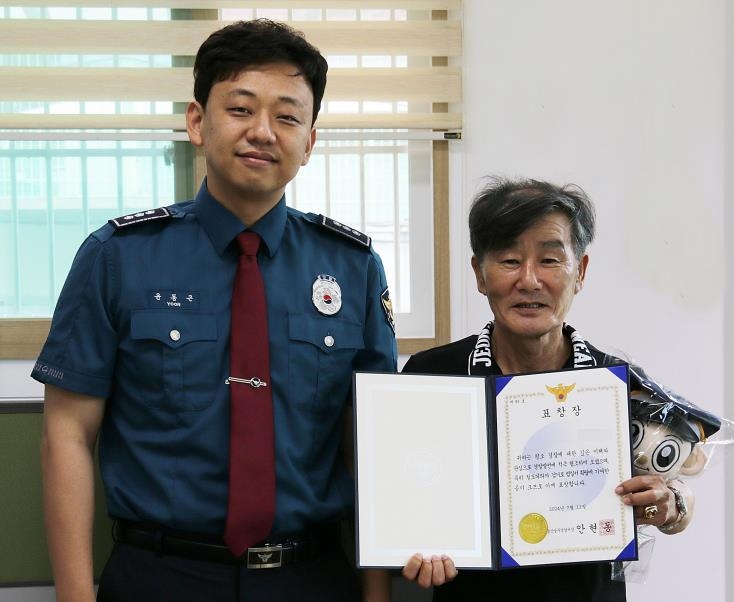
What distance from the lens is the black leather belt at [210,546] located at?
1.28 metres

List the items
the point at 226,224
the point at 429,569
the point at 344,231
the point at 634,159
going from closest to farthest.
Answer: the point at 429,569 → the point at 226,224 → the point at 344,231 → the point at 634,159

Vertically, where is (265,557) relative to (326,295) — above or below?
below

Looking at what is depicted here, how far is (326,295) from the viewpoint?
1396 millimetres

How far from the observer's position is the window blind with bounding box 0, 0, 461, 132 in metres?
Answer: 1.97

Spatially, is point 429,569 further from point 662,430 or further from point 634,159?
point 634,159

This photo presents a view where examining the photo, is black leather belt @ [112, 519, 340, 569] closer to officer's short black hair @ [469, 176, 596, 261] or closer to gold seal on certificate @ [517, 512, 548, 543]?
gold seal on certificate @ [517, 512, 548, 543]

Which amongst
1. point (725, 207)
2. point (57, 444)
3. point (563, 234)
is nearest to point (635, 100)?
point (725, 207)

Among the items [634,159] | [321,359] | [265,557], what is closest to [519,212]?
[321,359]

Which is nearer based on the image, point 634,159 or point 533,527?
point 533,527

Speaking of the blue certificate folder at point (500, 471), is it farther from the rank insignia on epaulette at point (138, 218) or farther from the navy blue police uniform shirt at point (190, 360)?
the rank insignia on epaulette at point (138, 218)

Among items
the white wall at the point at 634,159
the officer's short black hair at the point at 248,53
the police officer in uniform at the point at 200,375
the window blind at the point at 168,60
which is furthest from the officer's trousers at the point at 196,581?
the window blind at the point at 168,60

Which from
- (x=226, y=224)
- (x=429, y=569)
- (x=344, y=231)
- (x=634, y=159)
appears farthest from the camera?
(x=634, y=159)

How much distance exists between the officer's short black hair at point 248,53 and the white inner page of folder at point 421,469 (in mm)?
504

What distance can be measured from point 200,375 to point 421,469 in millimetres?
363
